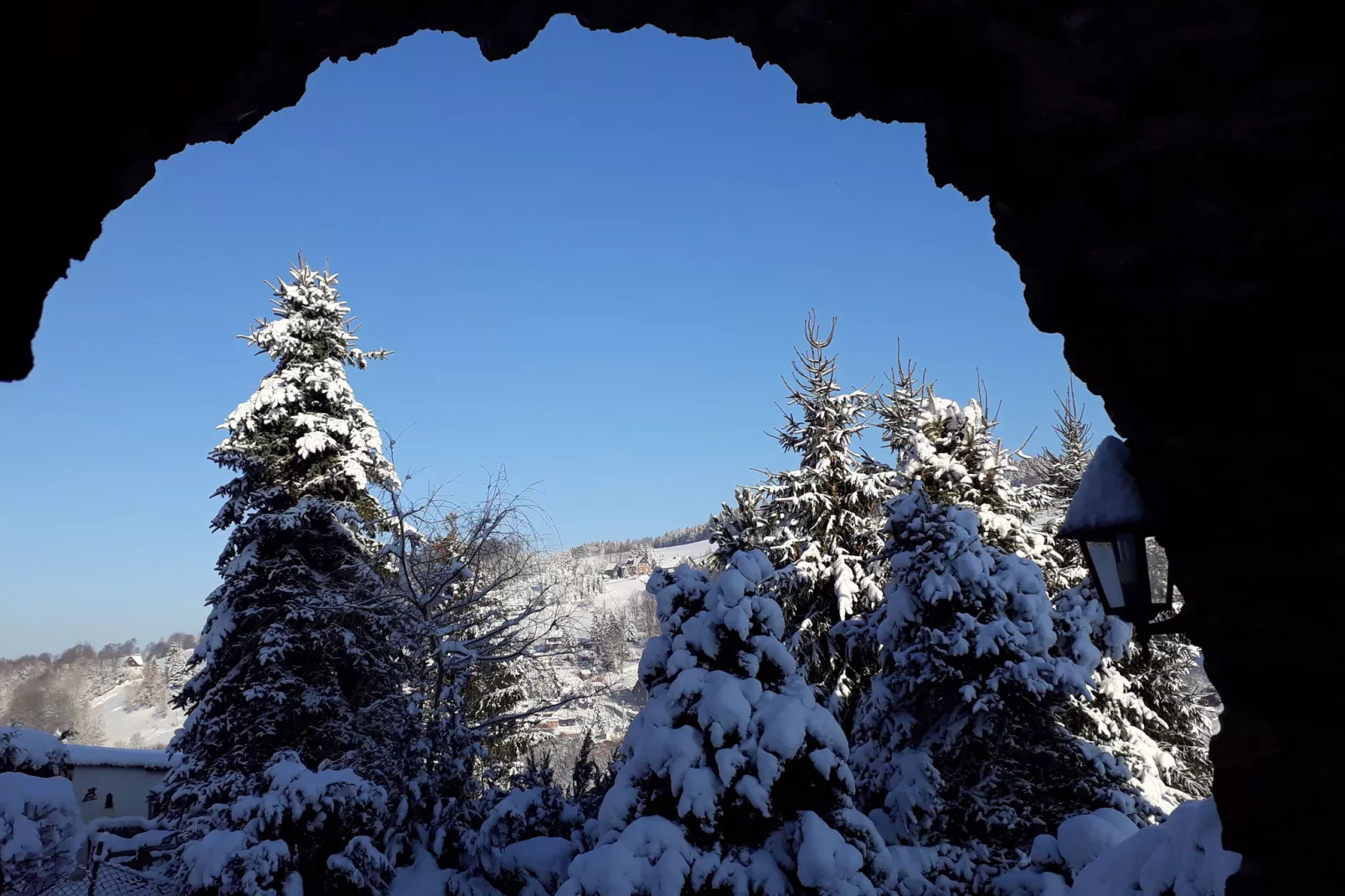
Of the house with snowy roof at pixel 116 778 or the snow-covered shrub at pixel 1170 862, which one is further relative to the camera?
the house with snowy roof at pixel 116 778

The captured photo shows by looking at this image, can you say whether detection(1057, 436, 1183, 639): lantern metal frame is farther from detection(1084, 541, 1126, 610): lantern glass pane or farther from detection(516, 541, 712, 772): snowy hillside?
detection(516, 541, 712, 772): snowy hillside

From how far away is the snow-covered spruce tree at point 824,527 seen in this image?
1578cm

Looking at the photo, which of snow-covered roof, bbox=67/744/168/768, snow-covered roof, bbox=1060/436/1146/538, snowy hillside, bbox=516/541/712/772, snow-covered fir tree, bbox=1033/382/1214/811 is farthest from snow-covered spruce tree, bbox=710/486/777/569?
snow-covered roof, bbox=67/744/168/768

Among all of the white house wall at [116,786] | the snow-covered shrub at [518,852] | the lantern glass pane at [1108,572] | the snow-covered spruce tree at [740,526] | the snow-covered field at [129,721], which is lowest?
the snow-covered field at [129,721]

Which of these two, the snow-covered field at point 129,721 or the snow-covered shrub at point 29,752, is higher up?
the snow-covered shrub at point 29,752

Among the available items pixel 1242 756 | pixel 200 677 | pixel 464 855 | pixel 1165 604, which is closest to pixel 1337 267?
pixel 1165 604

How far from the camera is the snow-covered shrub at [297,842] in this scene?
6480 millimetres

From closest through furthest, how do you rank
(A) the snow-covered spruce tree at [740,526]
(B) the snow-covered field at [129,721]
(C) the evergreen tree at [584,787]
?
(C) the evergreen tree at [584,787] → (A) the snow-covered spruce tree at [740,526] → (B) the snow-covered field at [129,721]

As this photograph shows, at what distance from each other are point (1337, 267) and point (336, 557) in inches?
609

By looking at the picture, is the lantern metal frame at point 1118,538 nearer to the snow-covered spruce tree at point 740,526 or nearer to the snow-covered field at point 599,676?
the snow-covered field at point 599,676

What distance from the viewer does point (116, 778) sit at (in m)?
25.9

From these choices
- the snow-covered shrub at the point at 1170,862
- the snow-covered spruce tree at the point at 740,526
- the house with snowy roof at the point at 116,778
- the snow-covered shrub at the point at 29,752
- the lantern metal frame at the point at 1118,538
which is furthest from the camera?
the house with snowy roof at the point at 116,778

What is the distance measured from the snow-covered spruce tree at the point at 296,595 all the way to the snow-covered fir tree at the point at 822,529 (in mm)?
7672

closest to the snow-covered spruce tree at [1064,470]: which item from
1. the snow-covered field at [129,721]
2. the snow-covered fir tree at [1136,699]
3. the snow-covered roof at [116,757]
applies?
the snow-covered fir tree at [1136,699]
